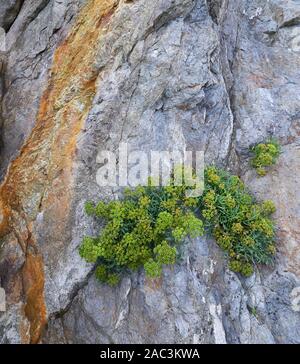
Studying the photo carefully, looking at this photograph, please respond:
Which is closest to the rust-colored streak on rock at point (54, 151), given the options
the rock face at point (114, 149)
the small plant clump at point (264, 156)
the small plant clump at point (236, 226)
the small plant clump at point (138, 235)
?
the rock face at point (114, 149)

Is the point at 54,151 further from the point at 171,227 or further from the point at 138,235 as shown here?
the point at 171,227

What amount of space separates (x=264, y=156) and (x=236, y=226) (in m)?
2.00

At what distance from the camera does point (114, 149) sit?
6.19 m

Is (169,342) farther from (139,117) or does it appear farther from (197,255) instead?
(139,117)

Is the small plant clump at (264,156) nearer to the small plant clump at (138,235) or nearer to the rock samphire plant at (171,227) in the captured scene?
the rock samphire plant at (171,227)

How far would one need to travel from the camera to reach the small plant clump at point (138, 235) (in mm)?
5410

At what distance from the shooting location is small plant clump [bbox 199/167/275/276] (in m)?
A: 6.08

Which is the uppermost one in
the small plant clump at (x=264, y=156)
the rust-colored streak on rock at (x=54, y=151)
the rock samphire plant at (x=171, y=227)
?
the rust-colored streak on rock at (x=54, y=151)

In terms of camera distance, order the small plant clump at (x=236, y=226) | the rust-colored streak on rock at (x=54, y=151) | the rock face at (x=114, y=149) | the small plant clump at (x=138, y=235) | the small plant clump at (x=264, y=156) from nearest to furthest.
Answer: the small plant clump at (x=138, y=235) → the rock face at (x=114, y=149) → the rust-colored streak on rock at (x=54, y=151) → the small plant clump at (x=236, y=226) → the small plant clump at (x=264, y=156)

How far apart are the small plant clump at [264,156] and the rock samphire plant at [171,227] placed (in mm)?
950

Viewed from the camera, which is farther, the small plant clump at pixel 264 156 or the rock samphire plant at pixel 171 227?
the small plant clump at pixel 264 156

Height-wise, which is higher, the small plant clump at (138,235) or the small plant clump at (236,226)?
the small plant clump at (138,235)

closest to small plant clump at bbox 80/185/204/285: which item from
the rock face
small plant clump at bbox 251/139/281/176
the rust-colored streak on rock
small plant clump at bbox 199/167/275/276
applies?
the rock face

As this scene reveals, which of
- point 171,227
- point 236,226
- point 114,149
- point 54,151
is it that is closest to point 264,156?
point 236,226
